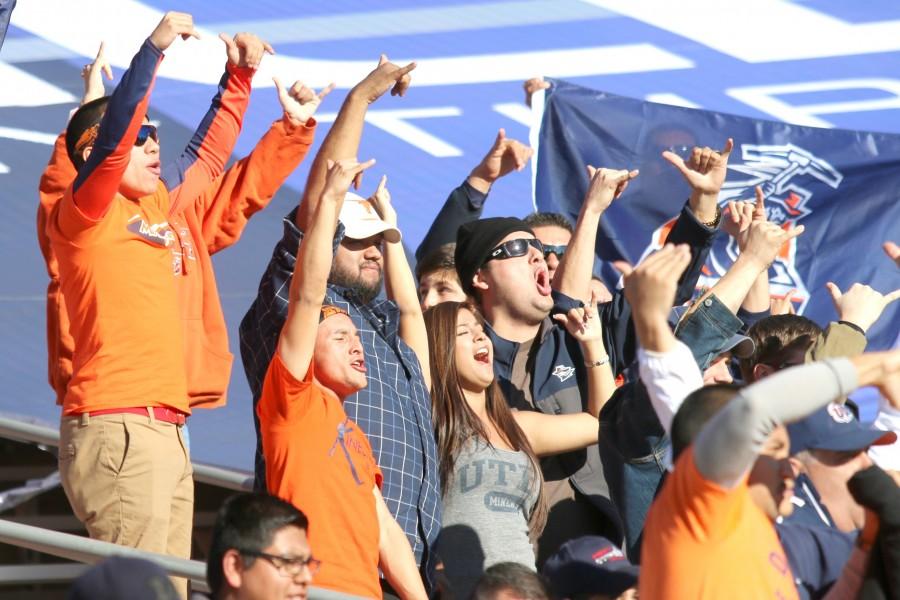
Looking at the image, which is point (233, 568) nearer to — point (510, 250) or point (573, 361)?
point (573, 361)

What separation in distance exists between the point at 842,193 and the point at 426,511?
2.80 metres

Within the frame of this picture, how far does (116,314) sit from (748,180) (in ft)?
9.73

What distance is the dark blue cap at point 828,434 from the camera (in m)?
2.85

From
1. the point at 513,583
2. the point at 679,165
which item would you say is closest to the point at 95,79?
the point at 679,165

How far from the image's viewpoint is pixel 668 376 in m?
2.97

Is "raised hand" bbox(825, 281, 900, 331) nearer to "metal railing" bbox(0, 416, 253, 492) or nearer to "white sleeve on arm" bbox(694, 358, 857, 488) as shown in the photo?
"metal railing" bbox(0, 416, 253, 492)

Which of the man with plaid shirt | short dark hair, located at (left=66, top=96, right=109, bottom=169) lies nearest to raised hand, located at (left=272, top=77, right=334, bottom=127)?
the man with plaid shirt

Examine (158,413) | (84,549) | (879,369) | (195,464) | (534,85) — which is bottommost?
(195,464)

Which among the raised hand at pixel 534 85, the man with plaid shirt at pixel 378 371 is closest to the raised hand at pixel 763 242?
the man with plaid shirt at pixel 378 371

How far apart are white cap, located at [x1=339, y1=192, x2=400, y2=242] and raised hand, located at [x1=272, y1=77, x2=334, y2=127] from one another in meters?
0.26

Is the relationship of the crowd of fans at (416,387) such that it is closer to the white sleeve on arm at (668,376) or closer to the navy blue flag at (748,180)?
the white sleeve on arm at (668,376)

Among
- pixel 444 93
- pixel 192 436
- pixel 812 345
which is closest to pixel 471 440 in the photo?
pixel 812 345

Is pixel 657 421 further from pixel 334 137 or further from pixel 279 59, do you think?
pixel 279 59

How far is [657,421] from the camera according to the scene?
143 inches
